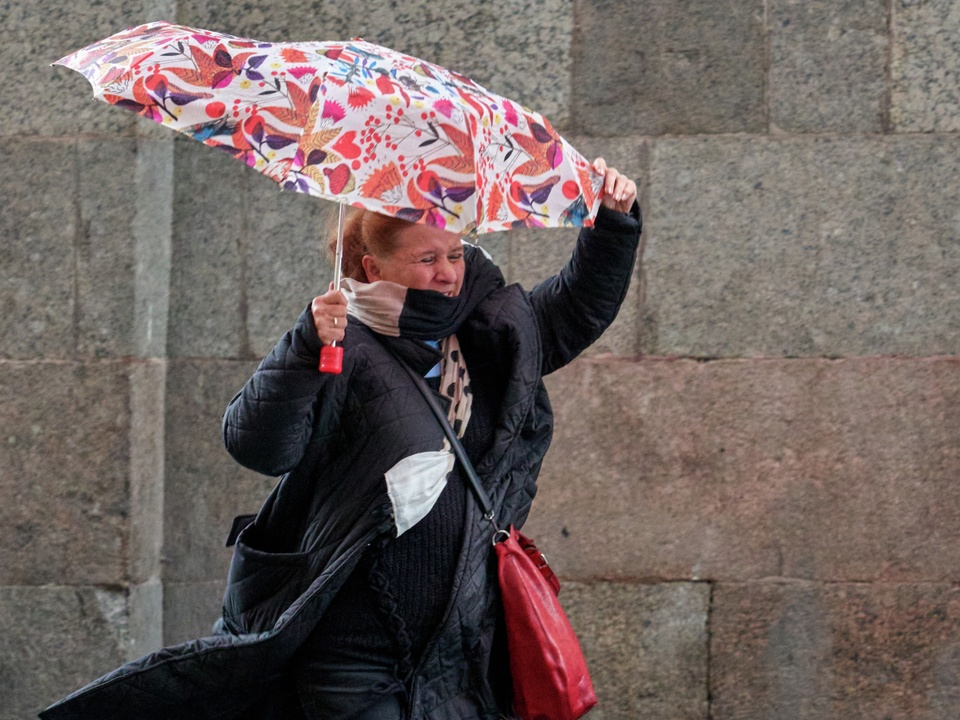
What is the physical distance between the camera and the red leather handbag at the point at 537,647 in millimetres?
2578

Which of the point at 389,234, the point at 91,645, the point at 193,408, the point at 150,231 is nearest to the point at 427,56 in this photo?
the point at 150,231

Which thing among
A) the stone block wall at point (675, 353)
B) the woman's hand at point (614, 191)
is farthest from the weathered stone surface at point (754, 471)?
the woman's hand at point (614, 191)

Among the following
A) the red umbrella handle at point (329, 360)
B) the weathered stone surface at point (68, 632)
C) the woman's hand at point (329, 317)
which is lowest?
the weathered stone surface at point (68, 632)

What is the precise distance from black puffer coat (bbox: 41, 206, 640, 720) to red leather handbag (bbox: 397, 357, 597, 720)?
4cm

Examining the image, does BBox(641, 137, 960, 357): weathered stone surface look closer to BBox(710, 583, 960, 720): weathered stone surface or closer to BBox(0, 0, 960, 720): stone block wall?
BBox(0, 0, 960, 720): stone block wall

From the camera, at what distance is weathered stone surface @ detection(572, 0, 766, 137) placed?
4.26 meters

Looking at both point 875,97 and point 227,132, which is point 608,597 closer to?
point 875,97

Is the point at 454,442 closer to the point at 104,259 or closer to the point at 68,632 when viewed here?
the point at 104,259

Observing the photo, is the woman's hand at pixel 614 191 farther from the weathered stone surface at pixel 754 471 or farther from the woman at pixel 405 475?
the weathered stone surface at pixel 754 471

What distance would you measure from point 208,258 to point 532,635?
232 cm

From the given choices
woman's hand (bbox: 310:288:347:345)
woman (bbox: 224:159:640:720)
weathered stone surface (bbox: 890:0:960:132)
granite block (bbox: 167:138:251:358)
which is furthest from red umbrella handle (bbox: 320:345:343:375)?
Answer: weathered stone surface (bbox: 890:0:960:132)

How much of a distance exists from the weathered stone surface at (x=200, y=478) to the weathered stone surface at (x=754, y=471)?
1057 mm

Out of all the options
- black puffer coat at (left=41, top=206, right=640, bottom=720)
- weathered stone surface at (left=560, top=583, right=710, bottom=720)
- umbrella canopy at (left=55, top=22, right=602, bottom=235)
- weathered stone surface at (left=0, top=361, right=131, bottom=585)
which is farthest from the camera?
weathered stone surface at (left=560, top=583, right=710, bottom=720)

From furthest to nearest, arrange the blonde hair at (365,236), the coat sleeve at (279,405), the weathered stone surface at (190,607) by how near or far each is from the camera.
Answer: the weathered stone surface at (190,607) → the blonde hair at (365,236) → the coat sleeve at (279,405)
